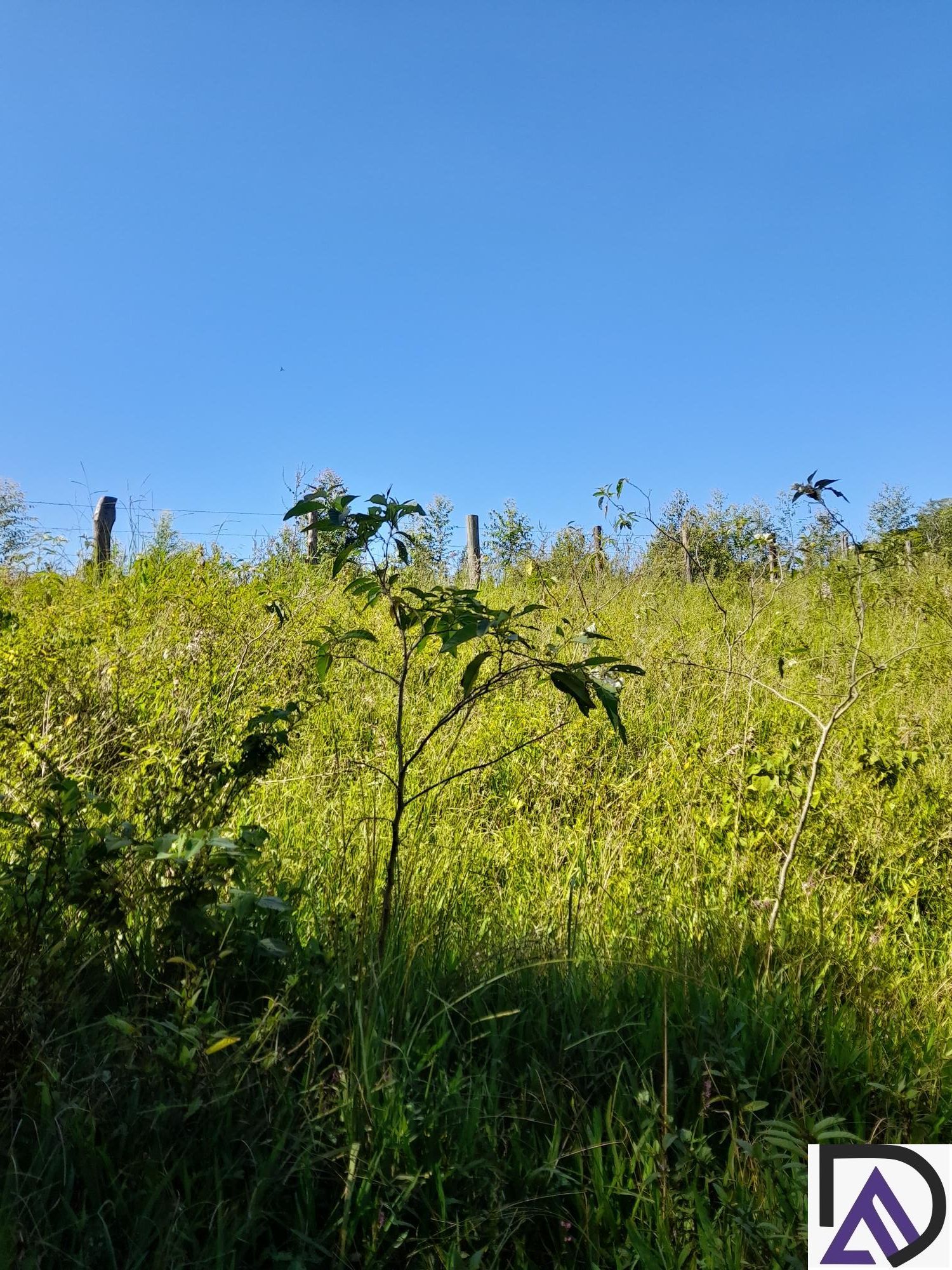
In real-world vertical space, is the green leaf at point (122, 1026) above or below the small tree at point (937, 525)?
below

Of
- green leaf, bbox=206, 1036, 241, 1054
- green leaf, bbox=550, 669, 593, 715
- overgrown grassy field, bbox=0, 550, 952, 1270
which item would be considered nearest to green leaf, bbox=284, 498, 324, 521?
overgrown grassy field, bbox=0, 550, 952, 1270

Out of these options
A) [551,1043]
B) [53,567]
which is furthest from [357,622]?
[551,1043]

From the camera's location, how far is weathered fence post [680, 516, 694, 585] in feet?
12.4

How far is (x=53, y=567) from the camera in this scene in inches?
275

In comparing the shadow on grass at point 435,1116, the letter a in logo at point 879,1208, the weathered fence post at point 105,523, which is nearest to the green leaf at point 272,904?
the shadow on grass at point 435,1116

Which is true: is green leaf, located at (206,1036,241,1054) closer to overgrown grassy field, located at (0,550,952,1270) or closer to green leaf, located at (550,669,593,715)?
overgrown grassy field, located at (0,550,952,1270)

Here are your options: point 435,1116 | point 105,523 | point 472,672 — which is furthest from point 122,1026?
point 105,523

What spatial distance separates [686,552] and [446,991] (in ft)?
7.72

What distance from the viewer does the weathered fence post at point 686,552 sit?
3.78 metres

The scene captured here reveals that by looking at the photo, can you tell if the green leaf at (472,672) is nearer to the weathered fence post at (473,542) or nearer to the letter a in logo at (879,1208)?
the letter a in logo at (879,1208)

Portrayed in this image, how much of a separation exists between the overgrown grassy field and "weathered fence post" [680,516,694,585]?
0.60 m

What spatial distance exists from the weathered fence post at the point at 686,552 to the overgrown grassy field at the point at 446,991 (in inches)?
23.8

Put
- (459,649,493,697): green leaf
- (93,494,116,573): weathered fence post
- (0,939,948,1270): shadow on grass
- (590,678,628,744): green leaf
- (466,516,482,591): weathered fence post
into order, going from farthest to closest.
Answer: (466,516,482,591): weathered fence post
(93,494,116,573): weathered fence post
(459,649,493,697): green leaf
(590,678,628,744): green leaf
(0,939,948,1270): shadow on grass

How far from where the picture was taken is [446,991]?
2.15 m
